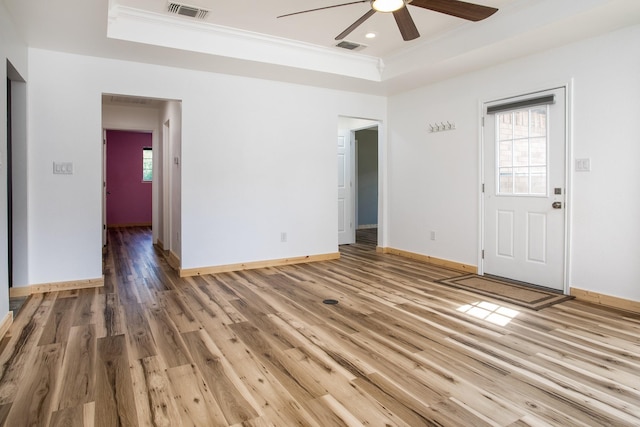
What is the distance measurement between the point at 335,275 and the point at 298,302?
1195 mm

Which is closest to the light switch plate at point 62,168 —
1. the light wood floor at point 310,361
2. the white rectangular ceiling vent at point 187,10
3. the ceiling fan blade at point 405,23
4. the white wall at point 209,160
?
the white wall at point 209,160

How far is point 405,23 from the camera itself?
10.2 ft

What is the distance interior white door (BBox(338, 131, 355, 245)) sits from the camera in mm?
7223

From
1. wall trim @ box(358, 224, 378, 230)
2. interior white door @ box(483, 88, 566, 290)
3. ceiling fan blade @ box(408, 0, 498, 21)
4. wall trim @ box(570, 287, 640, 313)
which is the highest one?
ceiling fan blade @ box(408, 0, 498, 21)

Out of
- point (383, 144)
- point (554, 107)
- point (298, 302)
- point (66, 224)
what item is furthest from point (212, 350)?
point (383, 144)

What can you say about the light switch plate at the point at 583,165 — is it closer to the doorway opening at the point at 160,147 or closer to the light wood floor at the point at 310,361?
the light wood floor at the point at 310,361

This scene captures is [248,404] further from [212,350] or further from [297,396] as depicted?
[212,350]

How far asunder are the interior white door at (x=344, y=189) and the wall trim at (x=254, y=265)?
141 cm

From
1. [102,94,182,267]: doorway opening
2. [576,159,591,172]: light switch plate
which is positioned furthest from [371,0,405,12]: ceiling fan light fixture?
[102,94,182,267]: doorway opening

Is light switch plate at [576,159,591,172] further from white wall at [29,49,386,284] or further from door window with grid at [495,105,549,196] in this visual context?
white wall at [29,49,386,284]

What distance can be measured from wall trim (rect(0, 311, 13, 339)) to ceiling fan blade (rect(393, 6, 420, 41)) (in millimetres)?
3711

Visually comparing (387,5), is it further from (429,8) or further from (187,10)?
(187,10)

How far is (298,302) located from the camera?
3748 millimetres

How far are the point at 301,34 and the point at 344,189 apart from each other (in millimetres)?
3383
